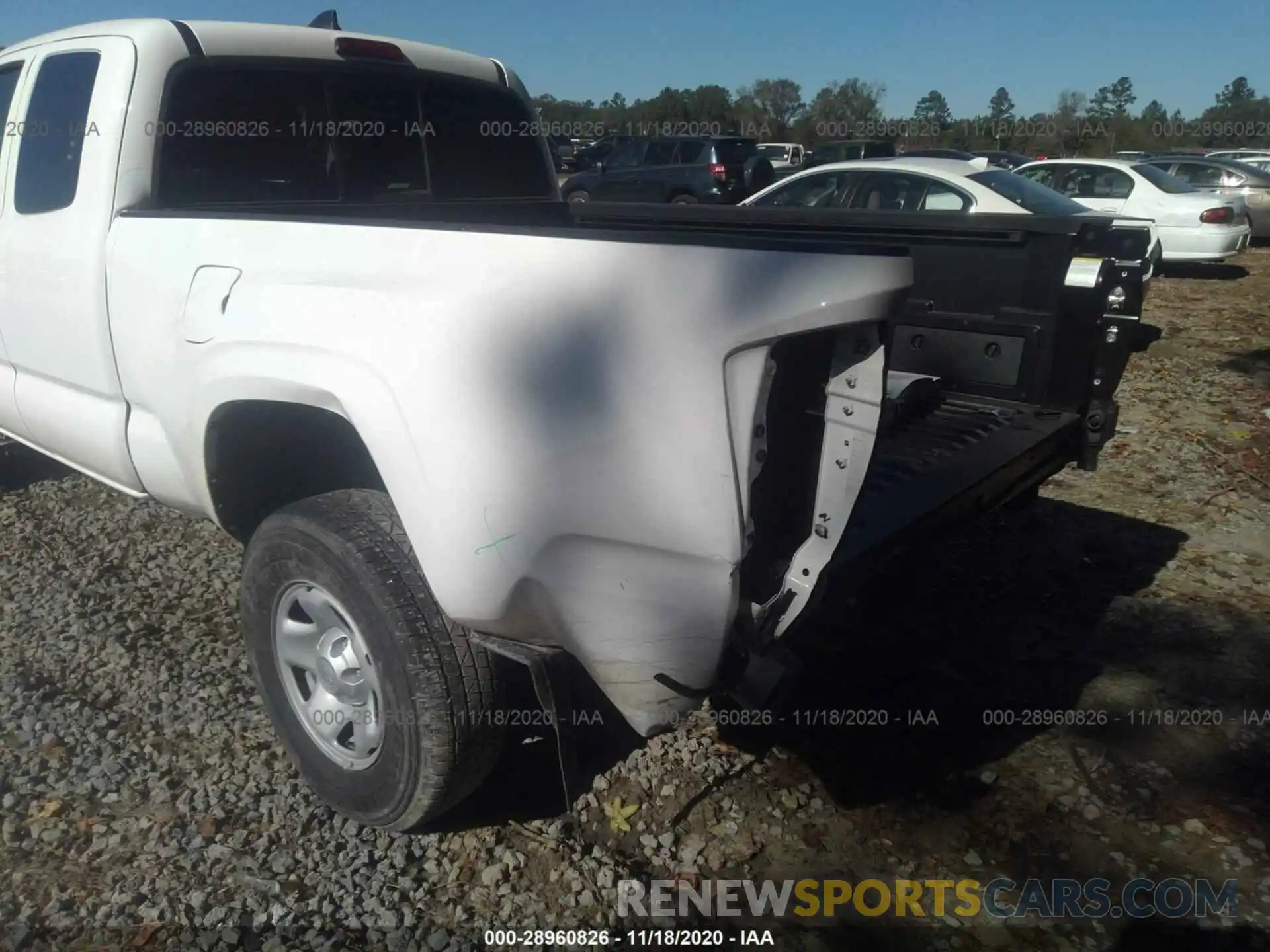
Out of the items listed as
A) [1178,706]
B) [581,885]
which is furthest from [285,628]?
[1178,706]

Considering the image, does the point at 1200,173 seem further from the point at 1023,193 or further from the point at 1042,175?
the point at 1023,193

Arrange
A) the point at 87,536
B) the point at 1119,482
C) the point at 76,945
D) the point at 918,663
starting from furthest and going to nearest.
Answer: the point at 1119,482, the point at 87,536, the point at 918,663, the point at 76,945

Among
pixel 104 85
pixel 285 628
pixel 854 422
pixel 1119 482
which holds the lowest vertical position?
pixel 1119 482

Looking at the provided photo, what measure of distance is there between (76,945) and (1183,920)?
2624mm

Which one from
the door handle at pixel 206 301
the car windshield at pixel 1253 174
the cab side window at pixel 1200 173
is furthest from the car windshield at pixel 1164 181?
the door handle at pixel 206 301

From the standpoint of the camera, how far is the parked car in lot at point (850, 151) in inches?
883

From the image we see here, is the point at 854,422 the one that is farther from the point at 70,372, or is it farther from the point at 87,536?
the point at 87,536

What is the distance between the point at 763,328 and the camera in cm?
176

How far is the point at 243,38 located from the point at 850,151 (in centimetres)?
2194

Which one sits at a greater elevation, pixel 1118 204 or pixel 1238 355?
pixel 1118 204

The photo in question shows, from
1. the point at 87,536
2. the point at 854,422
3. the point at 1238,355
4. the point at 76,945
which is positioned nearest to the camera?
the point at 854,422

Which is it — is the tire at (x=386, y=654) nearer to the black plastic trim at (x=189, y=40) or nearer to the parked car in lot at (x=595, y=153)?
the black plastic trim at (x=189, y=40)

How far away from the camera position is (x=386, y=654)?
2.20m

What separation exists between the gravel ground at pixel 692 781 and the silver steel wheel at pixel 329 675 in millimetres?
263
